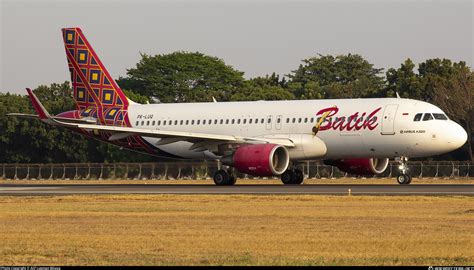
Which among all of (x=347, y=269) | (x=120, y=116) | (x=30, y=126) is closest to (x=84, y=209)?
(x=347, y=269)

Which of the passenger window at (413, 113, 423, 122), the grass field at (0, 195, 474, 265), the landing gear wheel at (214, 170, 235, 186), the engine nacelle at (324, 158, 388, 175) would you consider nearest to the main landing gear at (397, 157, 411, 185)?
the passenger window at (413, 113, 423, 122)

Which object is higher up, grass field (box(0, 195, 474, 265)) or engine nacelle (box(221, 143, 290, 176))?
engine nacelle (box(221, 143, 290, 176))

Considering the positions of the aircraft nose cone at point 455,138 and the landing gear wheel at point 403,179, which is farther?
the landing gear wheel at point 403,179

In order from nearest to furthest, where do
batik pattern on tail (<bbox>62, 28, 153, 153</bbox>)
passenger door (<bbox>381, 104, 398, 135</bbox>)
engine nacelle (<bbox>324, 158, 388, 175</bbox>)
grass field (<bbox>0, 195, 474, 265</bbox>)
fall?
grass field (<bbox>0, 195, 474, 265</bbox>)
passenger door (<bbox>381, 104, 398, 135</bbox>)
engine nacelle (<bbox>324, 158, 388, 175</bbox>)
batik pattern on tail (<bbox>62, 28, 153, 153</bbox>)

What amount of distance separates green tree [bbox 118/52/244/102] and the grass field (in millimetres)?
83004

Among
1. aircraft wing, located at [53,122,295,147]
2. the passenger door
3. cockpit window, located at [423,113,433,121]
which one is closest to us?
the passenger door

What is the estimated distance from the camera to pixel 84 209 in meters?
33.8

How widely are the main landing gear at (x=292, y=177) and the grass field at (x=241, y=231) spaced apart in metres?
16.1

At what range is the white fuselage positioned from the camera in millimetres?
51094

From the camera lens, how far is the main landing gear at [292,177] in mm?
54656

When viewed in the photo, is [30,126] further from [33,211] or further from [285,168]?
[33,211]

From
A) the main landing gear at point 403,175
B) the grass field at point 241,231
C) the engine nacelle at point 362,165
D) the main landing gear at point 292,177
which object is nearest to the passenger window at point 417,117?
the main landing gear at point 403,175

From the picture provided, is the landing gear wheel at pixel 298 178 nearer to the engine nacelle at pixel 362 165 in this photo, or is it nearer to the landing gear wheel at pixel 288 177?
the landing gear wheel at pixel 288 177

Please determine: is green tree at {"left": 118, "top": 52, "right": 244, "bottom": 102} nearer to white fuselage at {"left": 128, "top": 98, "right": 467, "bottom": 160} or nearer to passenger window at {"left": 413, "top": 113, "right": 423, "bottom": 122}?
white fuselage at {"left": 128, "top": 98, "right": 467, "bottom": 160}
